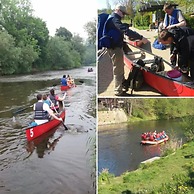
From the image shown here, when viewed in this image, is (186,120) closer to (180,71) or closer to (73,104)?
(180,71)

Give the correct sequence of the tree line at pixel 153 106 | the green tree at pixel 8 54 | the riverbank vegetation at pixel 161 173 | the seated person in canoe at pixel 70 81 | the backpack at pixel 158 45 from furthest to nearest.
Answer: the green tree at pixel 8 54 < the seated person in canoe at pixel 70 81 < the riverbank vegetation at pixel 161 173 < the tree line at pixel 153 106 < the backpack at pixel 158 45

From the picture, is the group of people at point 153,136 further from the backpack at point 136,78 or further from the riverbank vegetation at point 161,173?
the backpack at point 136,78

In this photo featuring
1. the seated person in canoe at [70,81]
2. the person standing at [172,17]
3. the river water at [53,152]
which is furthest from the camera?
the seated person in canoe at [70,81]

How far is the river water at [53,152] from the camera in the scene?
2758 millimetres

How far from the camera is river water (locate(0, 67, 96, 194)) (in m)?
2.76

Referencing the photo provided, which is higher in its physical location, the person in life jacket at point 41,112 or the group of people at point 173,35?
the group of people at point 173,35

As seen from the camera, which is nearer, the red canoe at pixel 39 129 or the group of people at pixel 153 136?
the group of people at pixel 153 136

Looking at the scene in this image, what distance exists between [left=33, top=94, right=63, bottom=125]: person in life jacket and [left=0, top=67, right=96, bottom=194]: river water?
8.2 inches

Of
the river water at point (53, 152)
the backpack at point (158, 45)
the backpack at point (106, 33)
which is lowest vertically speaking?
the river water at point (53, 152)

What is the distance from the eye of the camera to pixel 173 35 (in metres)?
1.22

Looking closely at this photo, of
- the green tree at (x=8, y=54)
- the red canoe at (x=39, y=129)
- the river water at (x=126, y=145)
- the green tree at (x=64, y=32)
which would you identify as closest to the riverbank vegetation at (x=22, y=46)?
the green tree at (x=8, y=54)

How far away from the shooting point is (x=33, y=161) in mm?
3480

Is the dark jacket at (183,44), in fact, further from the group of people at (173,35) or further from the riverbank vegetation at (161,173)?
the riverbank vegetation at (161,173)

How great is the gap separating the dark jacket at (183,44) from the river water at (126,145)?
371 millimetres
